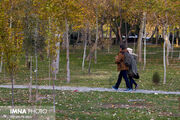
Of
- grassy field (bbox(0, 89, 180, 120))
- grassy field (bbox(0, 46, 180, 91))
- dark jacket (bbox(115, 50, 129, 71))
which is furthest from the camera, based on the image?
grassy field (bbox(0, 46, 180, 91))

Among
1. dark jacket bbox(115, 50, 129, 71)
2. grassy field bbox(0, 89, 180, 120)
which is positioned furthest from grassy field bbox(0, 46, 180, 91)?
dark jacket bbox(115, 50, 129, 71)

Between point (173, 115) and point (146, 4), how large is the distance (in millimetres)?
12565

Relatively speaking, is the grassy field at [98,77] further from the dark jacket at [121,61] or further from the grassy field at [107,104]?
the dark jacket at [121,61]

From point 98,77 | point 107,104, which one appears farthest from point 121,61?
point 98,77

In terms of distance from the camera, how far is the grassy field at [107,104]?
10812 mm

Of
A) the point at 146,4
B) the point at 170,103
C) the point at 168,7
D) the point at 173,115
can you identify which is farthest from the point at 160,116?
the point at 146,4

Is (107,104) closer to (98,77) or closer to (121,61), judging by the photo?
(121,61)

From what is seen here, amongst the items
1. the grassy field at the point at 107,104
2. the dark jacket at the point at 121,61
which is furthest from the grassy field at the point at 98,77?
the dark jacket at the point at 121,61

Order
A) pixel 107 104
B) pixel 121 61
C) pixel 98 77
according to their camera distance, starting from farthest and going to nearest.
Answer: pixel 98 77 → pixel 121 61 → pixel 107 104

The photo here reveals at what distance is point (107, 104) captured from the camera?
13.0 metres

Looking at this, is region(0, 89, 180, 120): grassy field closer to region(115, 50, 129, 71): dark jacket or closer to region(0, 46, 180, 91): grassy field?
region(115, 50, 129, 71): dark jacket

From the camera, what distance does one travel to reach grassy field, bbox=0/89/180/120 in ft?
35.5

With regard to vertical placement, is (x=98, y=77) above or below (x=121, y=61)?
below

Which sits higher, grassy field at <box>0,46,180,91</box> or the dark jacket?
the dark jacket
